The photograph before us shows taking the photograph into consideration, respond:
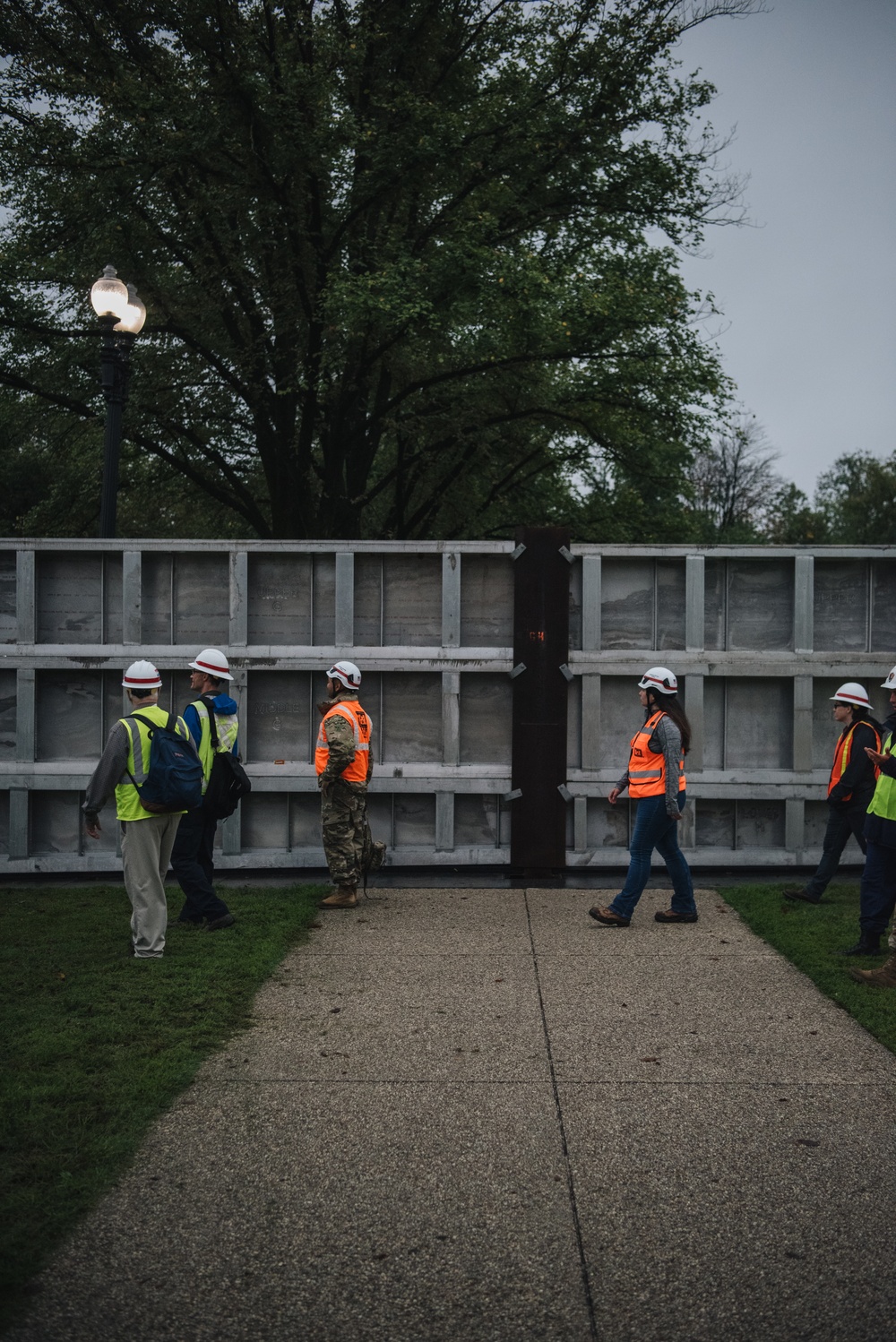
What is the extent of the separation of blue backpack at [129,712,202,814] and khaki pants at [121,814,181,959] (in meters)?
0.18

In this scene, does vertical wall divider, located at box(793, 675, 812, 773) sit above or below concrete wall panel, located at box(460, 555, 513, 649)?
below

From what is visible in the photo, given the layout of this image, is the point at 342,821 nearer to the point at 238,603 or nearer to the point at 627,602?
the point at 238,603

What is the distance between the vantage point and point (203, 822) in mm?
8008

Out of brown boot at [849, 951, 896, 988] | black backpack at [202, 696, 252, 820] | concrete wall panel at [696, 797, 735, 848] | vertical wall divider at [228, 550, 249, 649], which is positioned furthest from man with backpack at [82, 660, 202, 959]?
concrete wall panel at [696, 797, 735, 848]

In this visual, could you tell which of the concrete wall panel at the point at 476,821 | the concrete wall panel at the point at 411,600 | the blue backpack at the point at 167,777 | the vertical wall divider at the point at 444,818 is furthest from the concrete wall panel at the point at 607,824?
the blue backpack at the point at 167,777

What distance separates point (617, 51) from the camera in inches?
679

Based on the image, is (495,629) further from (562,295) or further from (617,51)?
(617,51)

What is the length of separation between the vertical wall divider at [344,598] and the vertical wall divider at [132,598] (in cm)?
160

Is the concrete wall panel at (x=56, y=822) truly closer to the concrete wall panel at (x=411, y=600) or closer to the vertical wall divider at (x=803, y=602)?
the concrete wall panel at (x=411, y=600)

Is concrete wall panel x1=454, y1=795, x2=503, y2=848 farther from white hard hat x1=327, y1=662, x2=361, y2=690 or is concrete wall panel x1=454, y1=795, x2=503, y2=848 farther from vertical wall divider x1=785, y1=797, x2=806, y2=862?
vertical wall divider x1=785, y1=797, x2=806, y2=862

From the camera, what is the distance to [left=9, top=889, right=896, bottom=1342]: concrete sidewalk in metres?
3.30

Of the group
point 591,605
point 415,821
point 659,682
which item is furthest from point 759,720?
point 415,821

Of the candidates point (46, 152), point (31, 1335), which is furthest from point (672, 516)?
point (31, 1335)

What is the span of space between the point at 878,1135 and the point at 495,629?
558 centimetres
